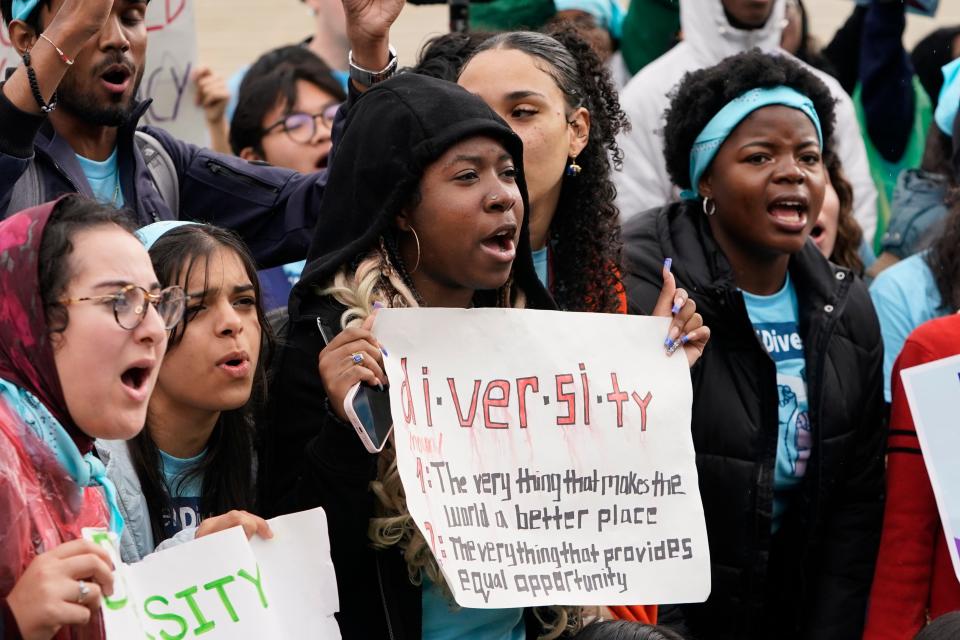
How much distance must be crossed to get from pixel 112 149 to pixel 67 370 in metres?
1.64

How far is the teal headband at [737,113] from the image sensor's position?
4.53m

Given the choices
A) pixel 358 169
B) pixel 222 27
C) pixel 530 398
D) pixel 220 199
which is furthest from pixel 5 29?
pixel 222 27

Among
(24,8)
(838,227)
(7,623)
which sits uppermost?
(24,8)

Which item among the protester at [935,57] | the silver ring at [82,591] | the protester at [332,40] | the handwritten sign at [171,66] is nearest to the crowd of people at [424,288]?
the silver ring at [82,591]

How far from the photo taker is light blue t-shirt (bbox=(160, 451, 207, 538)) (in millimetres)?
3311

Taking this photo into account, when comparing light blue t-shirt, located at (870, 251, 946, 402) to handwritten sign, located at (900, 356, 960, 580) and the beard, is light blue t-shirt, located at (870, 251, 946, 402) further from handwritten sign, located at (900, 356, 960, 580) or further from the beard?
the beard

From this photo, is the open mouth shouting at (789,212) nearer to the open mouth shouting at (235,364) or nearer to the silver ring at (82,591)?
the open mouth shouting at (235,364)

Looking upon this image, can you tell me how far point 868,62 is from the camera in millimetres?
6793

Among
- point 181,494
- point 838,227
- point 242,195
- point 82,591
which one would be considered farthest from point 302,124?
point 82,591

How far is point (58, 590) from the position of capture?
2.34 metres

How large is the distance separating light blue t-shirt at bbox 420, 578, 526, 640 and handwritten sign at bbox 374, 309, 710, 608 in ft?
0.53

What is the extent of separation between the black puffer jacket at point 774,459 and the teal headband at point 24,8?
1.68 meters

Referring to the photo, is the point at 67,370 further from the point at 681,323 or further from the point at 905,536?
the point at 905,536

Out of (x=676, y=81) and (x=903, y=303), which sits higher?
Result: (x=676, y=81)
